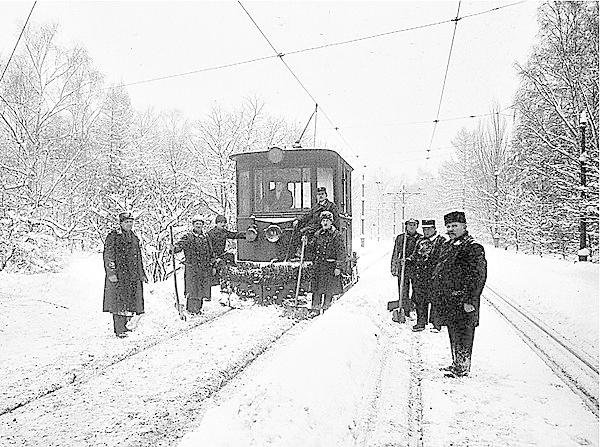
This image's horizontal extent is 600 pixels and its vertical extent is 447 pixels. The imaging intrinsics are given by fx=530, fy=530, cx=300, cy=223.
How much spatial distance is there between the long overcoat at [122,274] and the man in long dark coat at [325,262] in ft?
9.92

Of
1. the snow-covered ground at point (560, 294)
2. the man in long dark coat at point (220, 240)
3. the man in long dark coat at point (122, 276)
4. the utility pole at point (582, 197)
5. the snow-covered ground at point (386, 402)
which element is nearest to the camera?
the snow-covered ground at point (386, 402)

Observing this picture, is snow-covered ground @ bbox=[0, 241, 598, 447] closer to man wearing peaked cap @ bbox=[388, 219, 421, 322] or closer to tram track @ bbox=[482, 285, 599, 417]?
tram track @ bbox=[482, 285, 599, 417]

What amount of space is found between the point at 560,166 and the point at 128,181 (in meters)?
16.1

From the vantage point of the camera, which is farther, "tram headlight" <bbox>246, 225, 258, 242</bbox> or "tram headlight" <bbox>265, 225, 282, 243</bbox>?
"tram headlight" <bbox>246, 225, 258, 242</bbox>

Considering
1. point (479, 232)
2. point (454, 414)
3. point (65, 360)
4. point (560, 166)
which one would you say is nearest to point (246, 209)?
point (65, 360)

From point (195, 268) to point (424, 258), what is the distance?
385cm

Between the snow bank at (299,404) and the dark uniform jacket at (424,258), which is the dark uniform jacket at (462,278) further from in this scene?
the dark uniform jacket at (424,258)

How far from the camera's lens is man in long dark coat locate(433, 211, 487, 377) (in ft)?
17.5

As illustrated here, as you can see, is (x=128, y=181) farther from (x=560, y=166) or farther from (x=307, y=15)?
(x=560, y=166)

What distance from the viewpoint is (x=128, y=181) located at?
1895 cm

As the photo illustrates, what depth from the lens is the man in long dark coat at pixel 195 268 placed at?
29.9ft

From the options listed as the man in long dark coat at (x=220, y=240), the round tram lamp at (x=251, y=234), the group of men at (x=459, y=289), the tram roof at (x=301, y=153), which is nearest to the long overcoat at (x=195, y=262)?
A: the man in long dark coat at (x=220, y=240)

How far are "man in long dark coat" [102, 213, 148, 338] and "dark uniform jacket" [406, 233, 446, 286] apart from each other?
13.6ft

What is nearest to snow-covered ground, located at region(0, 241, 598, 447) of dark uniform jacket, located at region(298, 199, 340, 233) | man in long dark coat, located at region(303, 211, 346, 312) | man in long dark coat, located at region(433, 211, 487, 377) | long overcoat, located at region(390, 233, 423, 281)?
man in long dark coat, located at region(433, 211, 487, 377)
